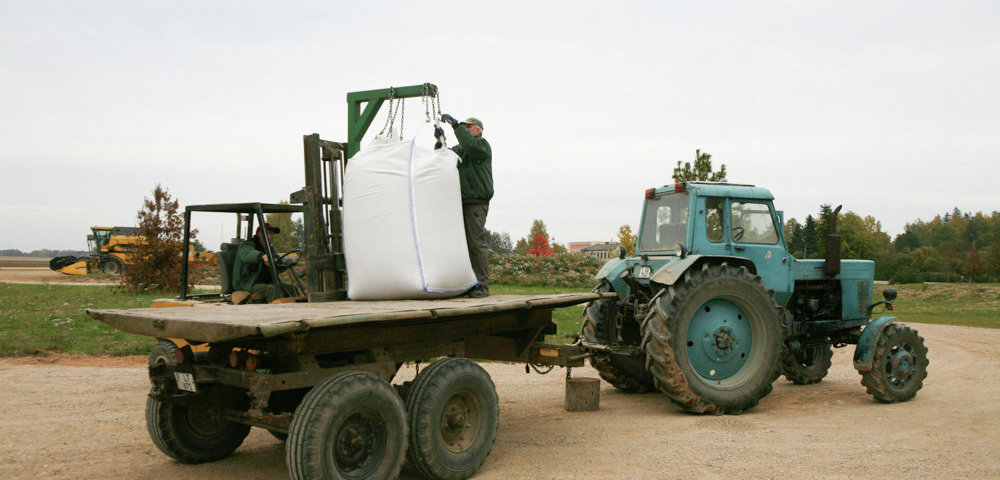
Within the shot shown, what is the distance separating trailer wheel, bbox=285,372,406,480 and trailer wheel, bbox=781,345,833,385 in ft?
20.9

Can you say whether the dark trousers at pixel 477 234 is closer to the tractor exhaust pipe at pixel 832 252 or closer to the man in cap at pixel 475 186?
the man in cap at pixel 475 186

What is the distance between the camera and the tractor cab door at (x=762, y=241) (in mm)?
8062

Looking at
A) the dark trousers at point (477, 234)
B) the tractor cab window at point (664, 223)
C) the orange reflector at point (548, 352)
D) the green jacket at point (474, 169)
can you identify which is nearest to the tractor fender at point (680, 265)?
the tractor cab window at point (664, 223)

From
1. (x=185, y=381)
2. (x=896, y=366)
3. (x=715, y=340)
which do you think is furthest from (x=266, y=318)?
(x=896, y=366)

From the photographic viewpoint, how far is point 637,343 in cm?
852

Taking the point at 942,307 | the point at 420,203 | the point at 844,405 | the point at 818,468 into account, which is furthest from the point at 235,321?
the point at 942,307

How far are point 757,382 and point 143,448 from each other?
5.79m

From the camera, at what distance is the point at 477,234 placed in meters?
6.85

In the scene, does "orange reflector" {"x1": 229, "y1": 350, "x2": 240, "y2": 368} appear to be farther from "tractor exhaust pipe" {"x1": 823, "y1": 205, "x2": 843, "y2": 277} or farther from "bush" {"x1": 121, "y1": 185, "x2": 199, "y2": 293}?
"bush" {"x1": 121, "y1": 185, "x2": 199, "y2": 293}

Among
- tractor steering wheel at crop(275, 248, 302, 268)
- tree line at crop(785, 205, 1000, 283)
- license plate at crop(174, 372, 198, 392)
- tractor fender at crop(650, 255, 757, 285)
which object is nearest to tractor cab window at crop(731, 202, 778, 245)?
tractor fender at crop(650, 255, 757, 285)

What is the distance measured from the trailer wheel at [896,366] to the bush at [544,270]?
780 inches

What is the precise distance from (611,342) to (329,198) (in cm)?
374

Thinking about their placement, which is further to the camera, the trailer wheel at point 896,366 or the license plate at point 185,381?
the trailer wheel at point 896,366

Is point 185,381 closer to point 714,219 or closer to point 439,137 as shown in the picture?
point 439,137
